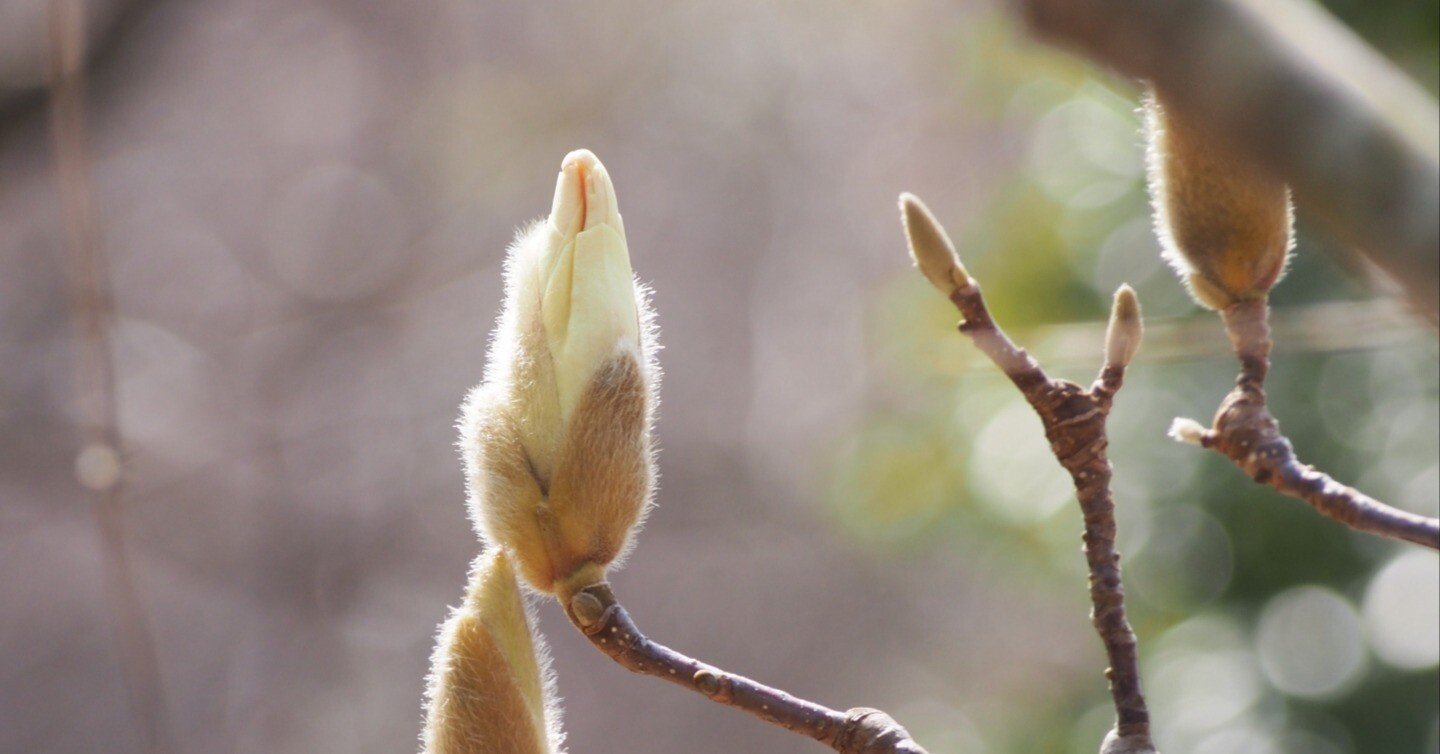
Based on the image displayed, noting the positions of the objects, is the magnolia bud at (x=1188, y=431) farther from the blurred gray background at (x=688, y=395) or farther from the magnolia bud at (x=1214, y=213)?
the blurred gray background at (x=688, y=395)

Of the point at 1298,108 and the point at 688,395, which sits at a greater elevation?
the point at 688,395

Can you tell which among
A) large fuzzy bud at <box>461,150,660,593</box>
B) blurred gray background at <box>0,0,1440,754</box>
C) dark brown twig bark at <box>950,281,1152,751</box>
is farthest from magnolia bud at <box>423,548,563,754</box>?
blurred gray background at <box>0,0,1440,754</box>

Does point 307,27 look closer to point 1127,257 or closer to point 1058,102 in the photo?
point 1058,102

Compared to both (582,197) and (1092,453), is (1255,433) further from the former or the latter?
(582,197)

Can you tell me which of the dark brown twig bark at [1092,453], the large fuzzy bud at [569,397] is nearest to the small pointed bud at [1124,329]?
the dark brown twig bark at [1092,453]

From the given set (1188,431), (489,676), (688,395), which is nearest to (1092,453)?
(1188,431)

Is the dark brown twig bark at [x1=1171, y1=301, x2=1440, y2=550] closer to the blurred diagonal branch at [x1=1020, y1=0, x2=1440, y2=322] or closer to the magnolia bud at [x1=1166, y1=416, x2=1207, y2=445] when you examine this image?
the magnolia bud at [x1=1166, y1=416, x2=1207, y2=445]
